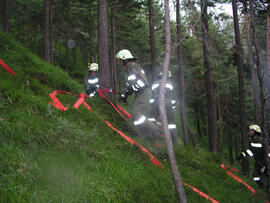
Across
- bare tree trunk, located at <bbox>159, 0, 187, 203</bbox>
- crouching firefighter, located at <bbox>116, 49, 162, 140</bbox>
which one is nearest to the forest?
bare tree trunk, located at <bbox>159, 0, 187, 203</bbox>

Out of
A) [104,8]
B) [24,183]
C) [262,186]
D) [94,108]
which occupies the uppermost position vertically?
[104,8]

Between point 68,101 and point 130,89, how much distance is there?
5.32 ft

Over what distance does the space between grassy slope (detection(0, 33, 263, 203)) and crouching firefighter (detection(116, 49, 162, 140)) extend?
66 cm

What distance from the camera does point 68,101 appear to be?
566 cm

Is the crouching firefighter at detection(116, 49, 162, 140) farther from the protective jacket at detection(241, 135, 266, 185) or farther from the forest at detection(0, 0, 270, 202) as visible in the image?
the protective jacket at detection(241, 135, 266, 185)

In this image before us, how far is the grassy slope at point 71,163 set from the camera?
250 cm

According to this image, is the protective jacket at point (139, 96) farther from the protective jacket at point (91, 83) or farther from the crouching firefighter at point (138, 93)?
the protective jacket at point (91, 83)

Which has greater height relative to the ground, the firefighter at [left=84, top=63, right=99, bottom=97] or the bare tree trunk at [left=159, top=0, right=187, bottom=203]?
the firefighter at [left=84, top=63, right=99, bottom=97]

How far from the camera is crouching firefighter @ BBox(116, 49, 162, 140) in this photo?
567cm

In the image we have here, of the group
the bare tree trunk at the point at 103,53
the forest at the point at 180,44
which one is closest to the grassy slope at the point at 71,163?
the forest at the point at 180,44

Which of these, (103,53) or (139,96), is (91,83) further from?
(139,96)

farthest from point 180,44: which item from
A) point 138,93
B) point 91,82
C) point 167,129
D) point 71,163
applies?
point 71,163

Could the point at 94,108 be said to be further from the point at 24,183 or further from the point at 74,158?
the point at 24,183

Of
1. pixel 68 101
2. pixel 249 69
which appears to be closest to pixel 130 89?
pixel 68 101
